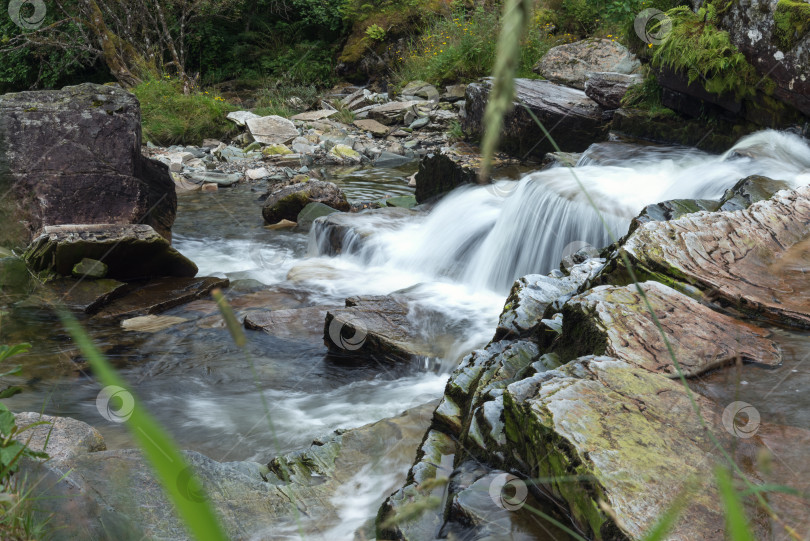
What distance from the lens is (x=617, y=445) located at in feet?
5.74

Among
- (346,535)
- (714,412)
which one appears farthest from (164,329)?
(714,412)

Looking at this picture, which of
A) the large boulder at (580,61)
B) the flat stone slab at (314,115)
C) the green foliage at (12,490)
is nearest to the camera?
the green foliage at (12,490)

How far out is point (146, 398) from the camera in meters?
4.41

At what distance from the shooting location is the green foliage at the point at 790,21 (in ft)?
18.9

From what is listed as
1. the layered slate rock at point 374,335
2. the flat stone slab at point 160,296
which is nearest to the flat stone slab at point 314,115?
the flat stone slab at point 160,296

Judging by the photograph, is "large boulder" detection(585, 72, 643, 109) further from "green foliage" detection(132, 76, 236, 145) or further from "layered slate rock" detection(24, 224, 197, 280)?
"green foliage" detection(132, 76, 236, 145)

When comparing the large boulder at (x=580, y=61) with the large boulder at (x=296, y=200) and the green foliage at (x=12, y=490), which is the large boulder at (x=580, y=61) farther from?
the green foliage at (x=12, y=490)

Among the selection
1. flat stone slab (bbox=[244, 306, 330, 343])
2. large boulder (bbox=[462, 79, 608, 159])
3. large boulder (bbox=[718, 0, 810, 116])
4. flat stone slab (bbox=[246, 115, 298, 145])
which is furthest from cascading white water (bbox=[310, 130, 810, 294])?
flat stone slab (bbox=[246, 115, 298, 145])

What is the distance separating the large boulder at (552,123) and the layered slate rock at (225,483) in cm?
632

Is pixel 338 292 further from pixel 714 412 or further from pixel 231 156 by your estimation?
pixel 231 156

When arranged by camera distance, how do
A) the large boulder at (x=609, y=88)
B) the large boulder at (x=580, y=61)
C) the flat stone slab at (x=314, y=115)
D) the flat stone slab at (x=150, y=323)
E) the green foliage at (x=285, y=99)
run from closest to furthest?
the flat stone slab at (x=150, y=323) → the large boulder at (x=609, y=88) → the large boulder at (x=580, y=61) → the flat stone slab at (x=314, y=115) → the green foliage at (x=285, y=99)

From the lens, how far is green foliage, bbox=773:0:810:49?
18.9 ft

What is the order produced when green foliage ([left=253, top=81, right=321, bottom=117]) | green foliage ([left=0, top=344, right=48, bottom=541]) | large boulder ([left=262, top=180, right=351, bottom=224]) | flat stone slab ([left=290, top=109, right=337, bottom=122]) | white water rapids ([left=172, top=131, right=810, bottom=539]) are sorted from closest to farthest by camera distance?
green foliage ([left=0, top=344, right=48, bottom=541]), white water rapids ([left=172, top=131, right=810, bottom=539]), large boulder ([left=262, top=180, right=351, bottom=224]), flat stone slab ([left=290, top=109, right=337, bottom=122]), green foliage ([left=253, top=81, right=321, bottom=117])

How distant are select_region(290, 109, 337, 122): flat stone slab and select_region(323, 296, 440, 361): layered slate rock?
38.0ft
